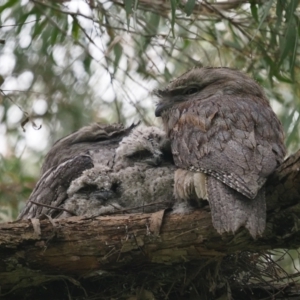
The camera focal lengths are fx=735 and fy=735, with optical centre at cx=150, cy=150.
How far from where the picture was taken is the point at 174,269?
349cm

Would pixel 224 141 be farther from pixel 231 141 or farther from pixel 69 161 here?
pixel 69 161

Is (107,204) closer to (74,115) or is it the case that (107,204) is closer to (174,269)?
(174,269)

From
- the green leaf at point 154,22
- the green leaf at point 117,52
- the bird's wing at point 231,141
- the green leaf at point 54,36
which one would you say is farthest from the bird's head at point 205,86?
the green leaf at point 54,36

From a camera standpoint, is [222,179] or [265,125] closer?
[222,179]

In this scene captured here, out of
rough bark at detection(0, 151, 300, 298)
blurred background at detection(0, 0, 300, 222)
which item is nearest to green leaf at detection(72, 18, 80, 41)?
blurred background at detection(0, 0, 300, 222)

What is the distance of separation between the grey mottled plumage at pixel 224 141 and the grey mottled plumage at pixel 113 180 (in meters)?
0.17

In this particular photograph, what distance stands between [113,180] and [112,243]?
0.67 meters

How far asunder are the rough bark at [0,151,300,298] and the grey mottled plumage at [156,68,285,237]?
7.1 inches

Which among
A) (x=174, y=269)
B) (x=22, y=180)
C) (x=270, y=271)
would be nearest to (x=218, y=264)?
(x=174, y=269)

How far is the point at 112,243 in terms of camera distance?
10.9 feet

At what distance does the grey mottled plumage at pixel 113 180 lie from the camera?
12.7ft

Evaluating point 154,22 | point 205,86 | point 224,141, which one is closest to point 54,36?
point 154,22

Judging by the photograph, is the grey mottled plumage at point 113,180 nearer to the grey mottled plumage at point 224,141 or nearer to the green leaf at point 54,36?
the grey mottled plumage at point 224,141

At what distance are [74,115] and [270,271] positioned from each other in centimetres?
282
